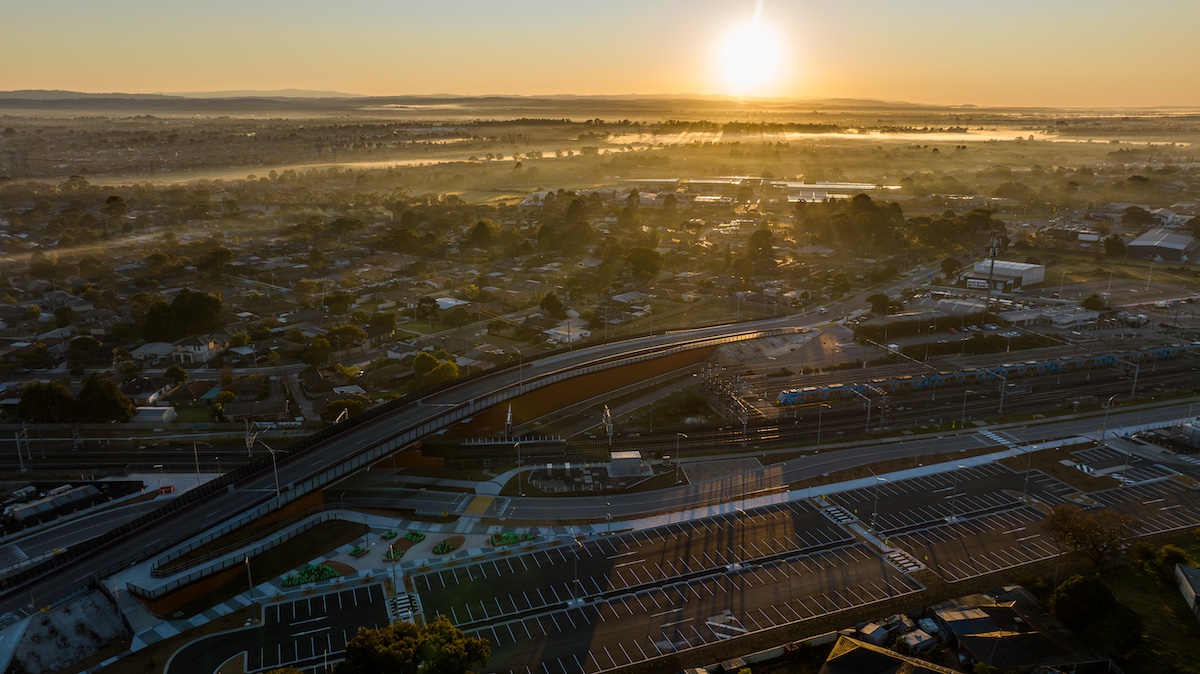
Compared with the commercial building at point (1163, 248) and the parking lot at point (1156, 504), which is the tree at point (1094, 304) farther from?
the parking lot at point (1156, 504)

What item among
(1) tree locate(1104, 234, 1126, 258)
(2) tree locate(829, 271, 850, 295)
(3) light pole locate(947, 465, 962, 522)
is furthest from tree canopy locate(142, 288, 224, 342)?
(1) tree locate(1104, 234, 1126, 258)

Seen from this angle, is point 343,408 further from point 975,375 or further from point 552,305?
point 975,375

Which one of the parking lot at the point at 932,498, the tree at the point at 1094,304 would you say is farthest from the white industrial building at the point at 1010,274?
the parking lot at the point at 932,498

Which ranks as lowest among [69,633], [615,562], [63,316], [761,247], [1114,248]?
[615,562]

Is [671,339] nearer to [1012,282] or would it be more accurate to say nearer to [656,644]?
[656,644]

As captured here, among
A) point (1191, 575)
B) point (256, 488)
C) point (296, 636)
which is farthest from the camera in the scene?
point (256, 488)

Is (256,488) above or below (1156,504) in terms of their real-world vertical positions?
above

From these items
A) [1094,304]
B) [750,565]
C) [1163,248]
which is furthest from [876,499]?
[1163,248]

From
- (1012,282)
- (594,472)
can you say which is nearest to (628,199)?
(1012,282)
